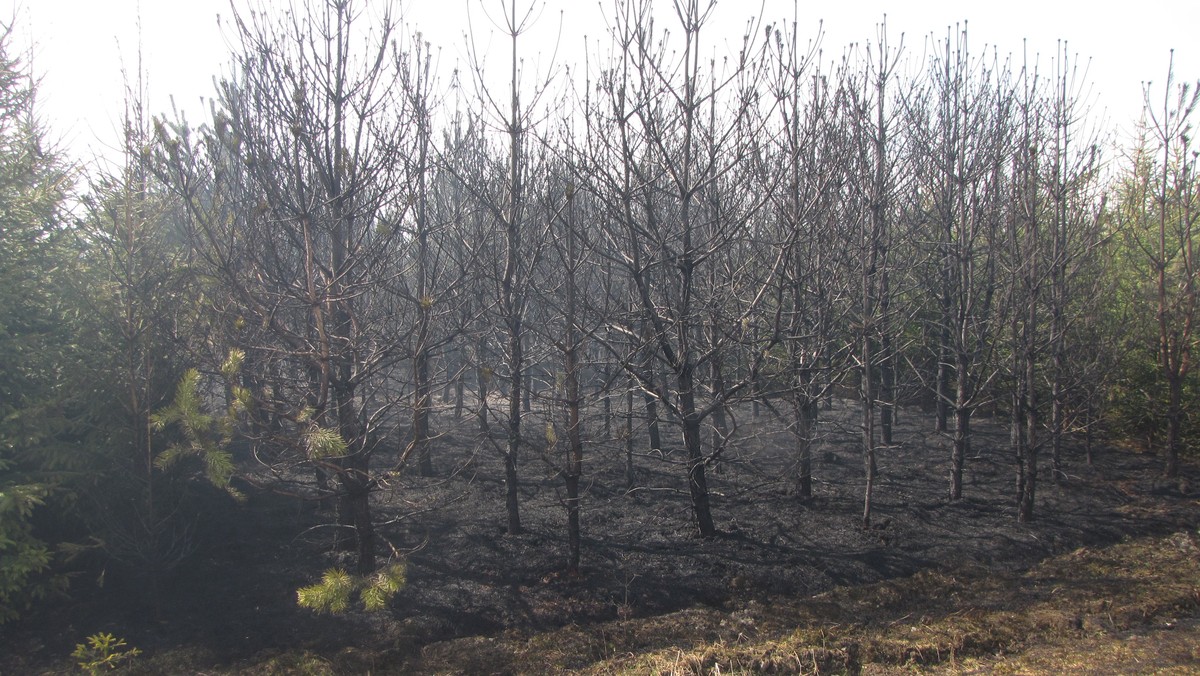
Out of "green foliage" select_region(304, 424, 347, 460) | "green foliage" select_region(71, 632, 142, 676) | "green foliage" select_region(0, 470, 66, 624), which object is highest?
"green foliage" select_region(304, 424, 347, 460)

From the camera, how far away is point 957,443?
7207mm

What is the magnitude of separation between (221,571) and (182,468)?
95 centimetres

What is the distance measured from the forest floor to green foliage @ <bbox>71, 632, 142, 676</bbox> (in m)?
0.13

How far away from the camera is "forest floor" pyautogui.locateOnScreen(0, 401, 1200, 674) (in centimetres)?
451

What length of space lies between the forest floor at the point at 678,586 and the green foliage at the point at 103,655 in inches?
5.2

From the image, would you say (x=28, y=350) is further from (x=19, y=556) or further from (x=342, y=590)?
(x=342, y=590)

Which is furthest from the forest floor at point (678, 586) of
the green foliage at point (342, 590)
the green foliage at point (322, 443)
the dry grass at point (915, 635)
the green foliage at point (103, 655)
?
the green foliage at point (322, 443)

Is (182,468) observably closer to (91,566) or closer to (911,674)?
(91,566)

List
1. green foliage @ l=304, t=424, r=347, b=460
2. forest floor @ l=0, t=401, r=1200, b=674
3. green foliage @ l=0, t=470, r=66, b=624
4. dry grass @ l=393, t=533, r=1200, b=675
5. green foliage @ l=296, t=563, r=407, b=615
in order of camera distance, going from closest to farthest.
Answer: green foliage @ l=304, t=424, r=347, b=460, green foliage @ l=296, t=563, r=407, b=615, dry grass @ l=393, t=533, r=1200, b=675, forest floor @ l=0, t=401, r=1200, b=674, green foliage @ l=0, t=470, r=66, b=624

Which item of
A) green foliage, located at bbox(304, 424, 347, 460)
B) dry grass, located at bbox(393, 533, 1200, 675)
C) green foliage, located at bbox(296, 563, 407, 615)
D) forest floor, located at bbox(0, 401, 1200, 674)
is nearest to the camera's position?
green foliage, located at bbox(304, 424, 347, 460)

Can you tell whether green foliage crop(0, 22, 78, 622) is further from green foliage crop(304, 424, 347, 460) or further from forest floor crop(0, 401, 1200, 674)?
green foliage crop(304, 424, 347, 460)

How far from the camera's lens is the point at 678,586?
215 inches

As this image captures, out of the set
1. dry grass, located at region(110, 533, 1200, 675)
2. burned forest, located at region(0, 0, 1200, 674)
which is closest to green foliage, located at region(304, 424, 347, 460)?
burned forest, located at region(0, 0, 1200, 674)

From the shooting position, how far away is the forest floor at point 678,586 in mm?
4512
